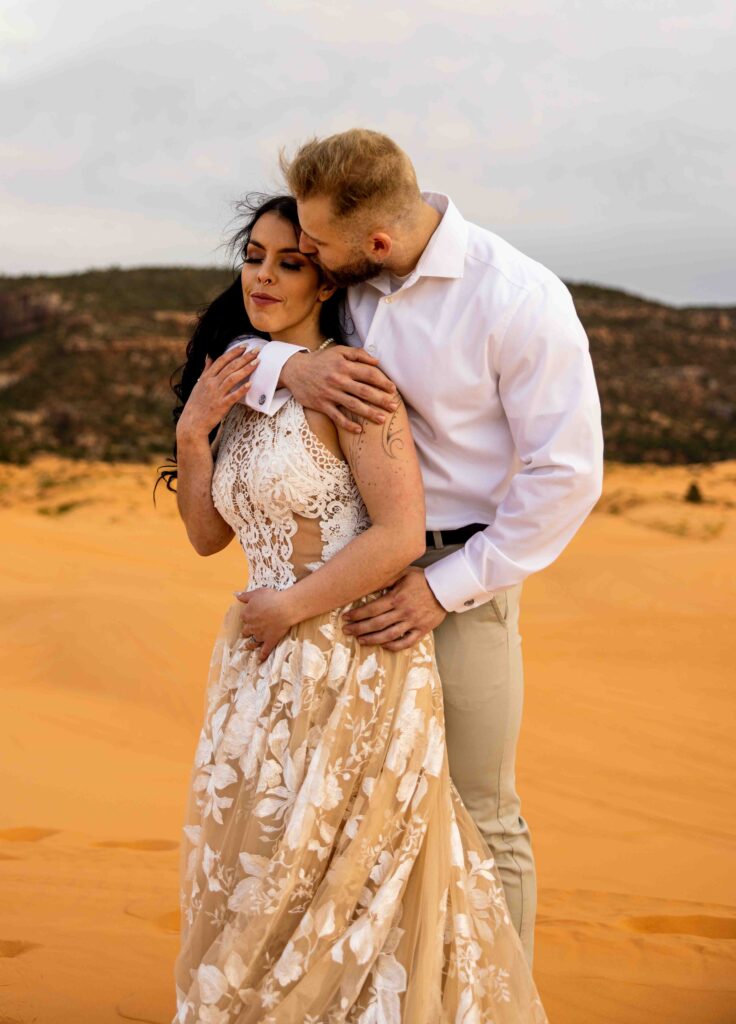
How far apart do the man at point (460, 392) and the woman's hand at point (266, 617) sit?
165 mm

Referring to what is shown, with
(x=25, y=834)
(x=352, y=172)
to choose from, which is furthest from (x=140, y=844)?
(x=352, y=172)

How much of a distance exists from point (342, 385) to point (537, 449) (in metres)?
0.49

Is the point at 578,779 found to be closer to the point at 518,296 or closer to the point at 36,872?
the point at 36,872

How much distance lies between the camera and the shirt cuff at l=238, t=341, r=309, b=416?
2623 mm

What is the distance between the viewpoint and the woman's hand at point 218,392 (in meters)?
2.67

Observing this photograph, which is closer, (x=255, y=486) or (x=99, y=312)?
(x=255, y=486)

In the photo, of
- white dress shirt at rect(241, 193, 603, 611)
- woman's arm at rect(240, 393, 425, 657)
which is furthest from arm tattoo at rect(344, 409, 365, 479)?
white dress shirt at rect(241, 193, 603, 611)

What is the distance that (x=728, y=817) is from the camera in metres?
5.57

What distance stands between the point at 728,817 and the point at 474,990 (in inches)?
133

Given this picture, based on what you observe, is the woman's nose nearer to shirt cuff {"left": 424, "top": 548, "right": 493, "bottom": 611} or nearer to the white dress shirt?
the white dress shirt

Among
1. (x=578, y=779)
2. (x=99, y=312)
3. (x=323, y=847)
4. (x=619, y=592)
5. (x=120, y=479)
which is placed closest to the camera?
(x=323, y=847)

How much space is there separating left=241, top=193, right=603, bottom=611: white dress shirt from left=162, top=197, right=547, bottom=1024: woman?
117 mm


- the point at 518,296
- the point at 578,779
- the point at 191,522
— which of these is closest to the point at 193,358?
the point at 191,522

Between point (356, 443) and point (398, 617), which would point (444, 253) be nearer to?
point (356, 443)
